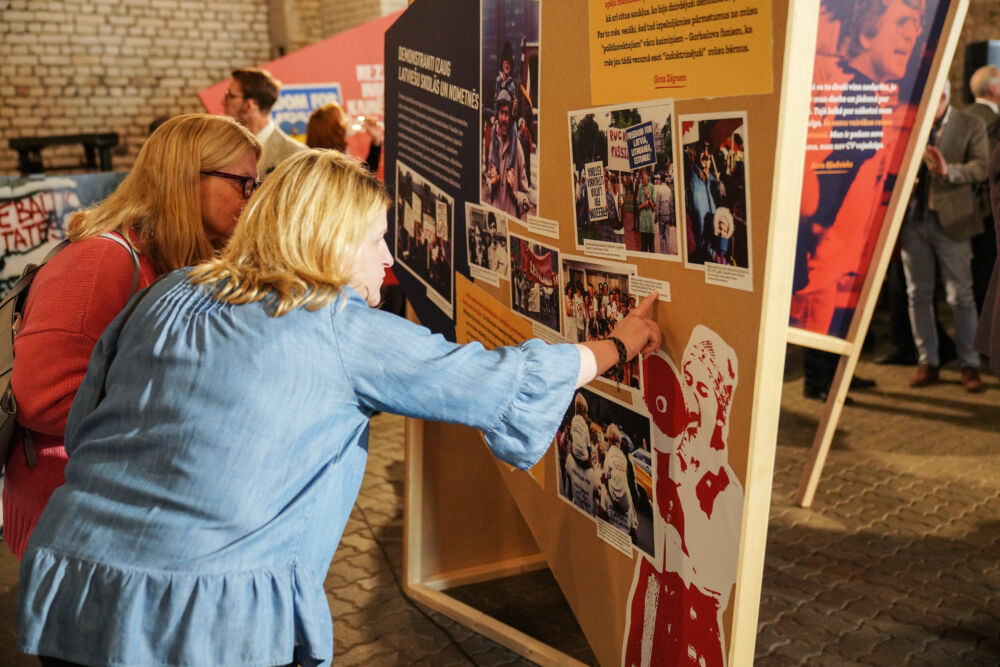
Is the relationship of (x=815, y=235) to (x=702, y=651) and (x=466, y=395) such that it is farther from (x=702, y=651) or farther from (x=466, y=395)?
(x=466, y=395)

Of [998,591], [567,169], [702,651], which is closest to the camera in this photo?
[702,651]

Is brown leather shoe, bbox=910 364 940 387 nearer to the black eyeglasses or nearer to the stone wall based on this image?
the stone wall

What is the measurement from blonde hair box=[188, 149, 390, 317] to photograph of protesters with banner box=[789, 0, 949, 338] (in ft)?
8.73

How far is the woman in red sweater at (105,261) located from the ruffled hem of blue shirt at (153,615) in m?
0.59

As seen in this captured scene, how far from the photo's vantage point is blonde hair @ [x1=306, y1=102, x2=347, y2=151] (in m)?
5.42

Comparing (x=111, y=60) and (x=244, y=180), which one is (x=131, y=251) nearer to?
(x=244, y=180)

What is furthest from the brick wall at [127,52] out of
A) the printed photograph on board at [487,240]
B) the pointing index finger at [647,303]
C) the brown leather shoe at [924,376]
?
the pointing index finger at [647,303]

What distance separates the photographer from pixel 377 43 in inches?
306

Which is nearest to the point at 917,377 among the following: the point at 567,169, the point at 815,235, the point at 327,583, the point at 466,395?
the point at 815,235

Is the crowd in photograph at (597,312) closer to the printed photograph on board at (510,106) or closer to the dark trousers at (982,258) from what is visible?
the printed photograph on board at (510,106)

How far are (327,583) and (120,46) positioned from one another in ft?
28.8

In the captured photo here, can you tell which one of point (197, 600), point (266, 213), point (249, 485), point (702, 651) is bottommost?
point (702, 651)

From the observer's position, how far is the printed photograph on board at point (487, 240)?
2.48 metres

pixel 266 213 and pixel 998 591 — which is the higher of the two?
pixel 266 213
